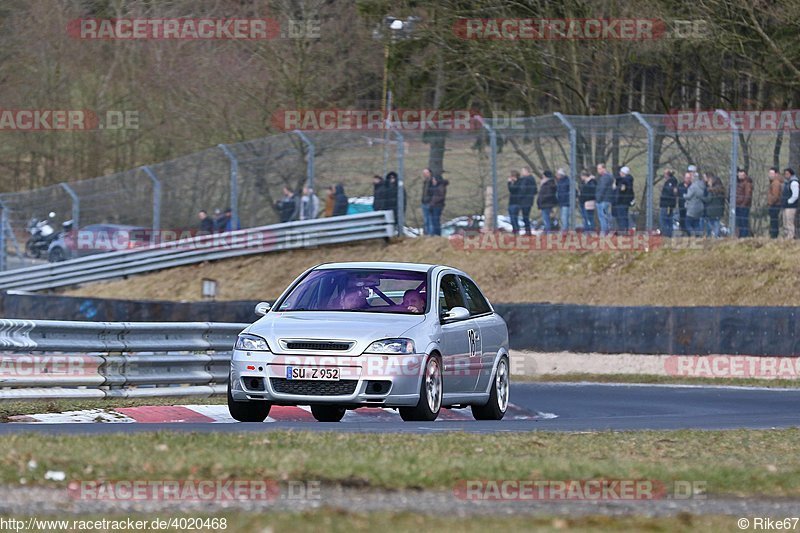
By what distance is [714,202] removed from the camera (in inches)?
997

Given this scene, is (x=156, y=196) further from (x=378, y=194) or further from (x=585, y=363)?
(x=585, y=363)

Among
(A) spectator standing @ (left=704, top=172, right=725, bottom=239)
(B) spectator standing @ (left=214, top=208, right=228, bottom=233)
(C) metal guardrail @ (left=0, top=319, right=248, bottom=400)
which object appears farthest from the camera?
(B) spectator standing @ (left=214, top=208, right=228, bottom=233)

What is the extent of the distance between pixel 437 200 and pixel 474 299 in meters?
15.6

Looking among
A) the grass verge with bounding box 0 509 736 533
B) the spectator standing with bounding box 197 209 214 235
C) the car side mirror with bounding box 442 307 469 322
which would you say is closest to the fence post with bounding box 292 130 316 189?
the spectator standing with bounding box 197 209 214 235

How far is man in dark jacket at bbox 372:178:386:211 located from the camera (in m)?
30.3

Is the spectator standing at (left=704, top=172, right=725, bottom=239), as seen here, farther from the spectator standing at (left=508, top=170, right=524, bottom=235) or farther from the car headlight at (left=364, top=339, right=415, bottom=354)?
the car headlight at (left=364, top=339, right=415, bottom=354)

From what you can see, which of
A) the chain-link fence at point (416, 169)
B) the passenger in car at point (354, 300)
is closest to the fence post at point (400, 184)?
the chain-link fence at point (416, 169)

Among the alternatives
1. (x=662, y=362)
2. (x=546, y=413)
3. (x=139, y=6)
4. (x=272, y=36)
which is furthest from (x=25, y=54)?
(x=546, y=413)

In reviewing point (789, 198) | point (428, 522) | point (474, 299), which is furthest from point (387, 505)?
point (789, 198)

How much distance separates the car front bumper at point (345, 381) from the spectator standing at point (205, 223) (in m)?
20.7

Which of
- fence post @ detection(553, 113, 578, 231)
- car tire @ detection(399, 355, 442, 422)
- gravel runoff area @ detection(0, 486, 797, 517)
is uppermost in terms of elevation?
fence post @ detection(553, 113, 578, 231)

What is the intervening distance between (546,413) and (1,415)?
616 centimetres

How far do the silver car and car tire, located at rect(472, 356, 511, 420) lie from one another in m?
0.02

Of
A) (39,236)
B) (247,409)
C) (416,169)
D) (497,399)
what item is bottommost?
(497,399)
